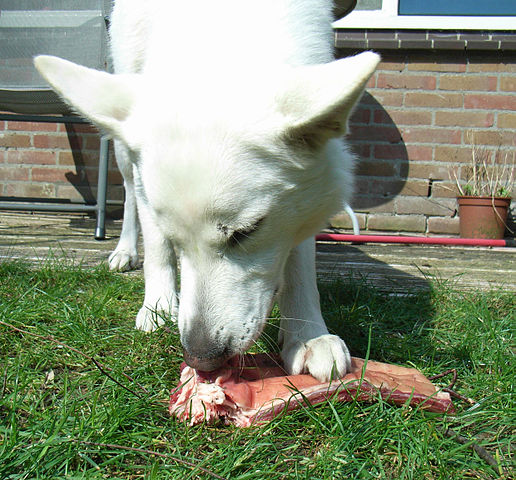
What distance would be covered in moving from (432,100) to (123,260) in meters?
3.44

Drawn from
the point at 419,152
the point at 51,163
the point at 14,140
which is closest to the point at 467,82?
the point at 419,152

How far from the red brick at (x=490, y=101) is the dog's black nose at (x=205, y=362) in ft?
14.7

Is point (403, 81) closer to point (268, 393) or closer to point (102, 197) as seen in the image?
point (102, 197)

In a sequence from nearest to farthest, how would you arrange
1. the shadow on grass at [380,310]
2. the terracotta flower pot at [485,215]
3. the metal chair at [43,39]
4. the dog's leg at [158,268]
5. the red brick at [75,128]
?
1. the shadow on grass at [380,310]
2. the dog's leg at [158,268]
3. the metal chair at [43,39]
4. the terracotta flower pot at [485,215]
5. the red brick at [75,128]

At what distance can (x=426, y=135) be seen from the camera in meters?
5.13

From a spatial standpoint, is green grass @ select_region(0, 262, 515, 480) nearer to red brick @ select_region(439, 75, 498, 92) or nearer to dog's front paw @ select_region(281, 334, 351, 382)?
dog's front paw @ select_region(281, 334, 351, 382)

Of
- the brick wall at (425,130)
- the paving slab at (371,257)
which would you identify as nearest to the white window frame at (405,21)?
the brick wall at (425,130)

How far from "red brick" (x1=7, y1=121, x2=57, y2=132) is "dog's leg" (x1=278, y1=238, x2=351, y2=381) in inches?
169

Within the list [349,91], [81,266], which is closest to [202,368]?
[349,91]

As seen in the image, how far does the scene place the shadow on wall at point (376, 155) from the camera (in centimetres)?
512

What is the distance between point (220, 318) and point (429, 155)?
4175 mm

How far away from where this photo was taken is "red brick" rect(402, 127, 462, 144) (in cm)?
512

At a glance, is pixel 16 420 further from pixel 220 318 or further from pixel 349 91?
pixel 349 91

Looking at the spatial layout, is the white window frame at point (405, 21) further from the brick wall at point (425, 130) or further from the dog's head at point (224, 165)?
the dog's head at point (224, 165)
